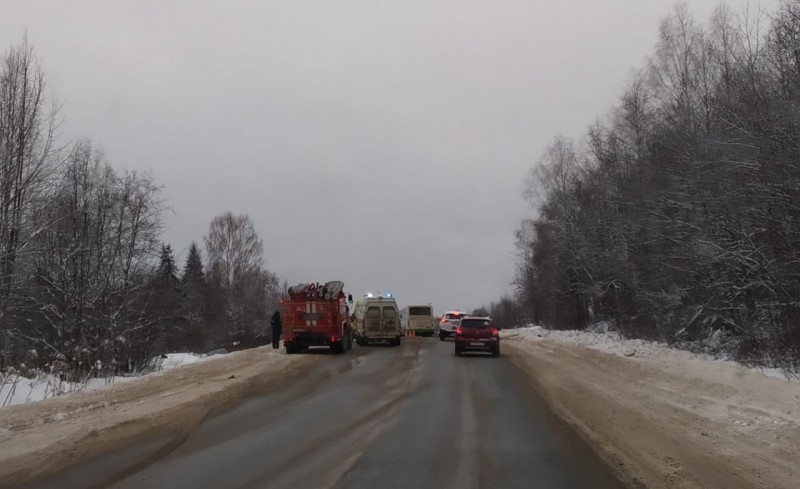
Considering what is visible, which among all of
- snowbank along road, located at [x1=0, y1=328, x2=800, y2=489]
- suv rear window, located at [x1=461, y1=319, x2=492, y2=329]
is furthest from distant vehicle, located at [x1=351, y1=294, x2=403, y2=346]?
snowbank along road, located at [x1=0, y1=328, x2=800, y2=489]

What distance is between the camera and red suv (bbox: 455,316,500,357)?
25.2 metres

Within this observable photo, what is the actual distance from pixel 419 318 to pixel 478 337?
22.3m

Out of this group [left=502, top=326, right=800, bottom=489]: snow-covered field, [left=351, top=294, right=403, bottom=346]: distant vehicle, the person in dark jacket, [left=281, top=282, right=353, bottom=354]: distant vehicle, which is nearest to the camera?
[left=502, top=326, right=800, bottom=489]: snow-covered field

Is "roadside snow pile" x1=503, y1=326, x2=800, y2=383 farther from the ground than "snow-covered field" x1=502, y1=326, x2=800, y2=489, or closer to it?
farther from the ground

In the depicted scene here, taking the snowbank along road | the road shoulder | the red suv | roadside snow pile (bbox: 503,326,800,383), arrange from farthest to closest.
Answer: the red suv → roadside snow pile (bbox: 503,326,800,383) → the road shoulder → the snowbank along road

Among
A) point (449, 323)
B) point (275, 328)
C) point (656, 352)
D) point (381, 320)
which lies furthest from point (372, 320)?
point (656, 352)

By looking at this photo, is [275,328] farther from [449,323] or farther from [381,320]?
[449,323]

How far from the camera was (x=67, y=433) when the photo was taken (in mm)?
9148

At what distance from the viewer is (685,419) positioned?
404 inches

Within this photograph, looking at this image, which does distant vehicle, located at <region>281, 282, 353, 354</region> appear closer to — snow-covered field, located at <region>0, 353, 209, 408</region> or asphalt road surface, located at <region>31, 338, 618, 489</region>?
snow-covered field, located at <region>0, 353, 209, 408</region>

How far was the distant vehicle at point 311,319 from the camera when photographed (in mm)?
26469

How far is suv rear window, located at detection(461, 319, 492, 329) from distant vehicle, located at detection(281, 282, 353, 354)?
5478 mm

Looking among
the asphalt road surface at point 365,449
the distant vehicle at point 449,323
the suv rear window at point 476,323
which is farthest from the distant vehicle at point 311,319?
the distant vehicle at point 449,323

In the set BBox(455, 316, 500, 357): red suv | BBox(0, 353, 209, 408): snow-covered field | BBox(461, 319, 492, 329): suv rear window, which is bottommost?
BBox(0, 353, 209, 408): snow-covered field
